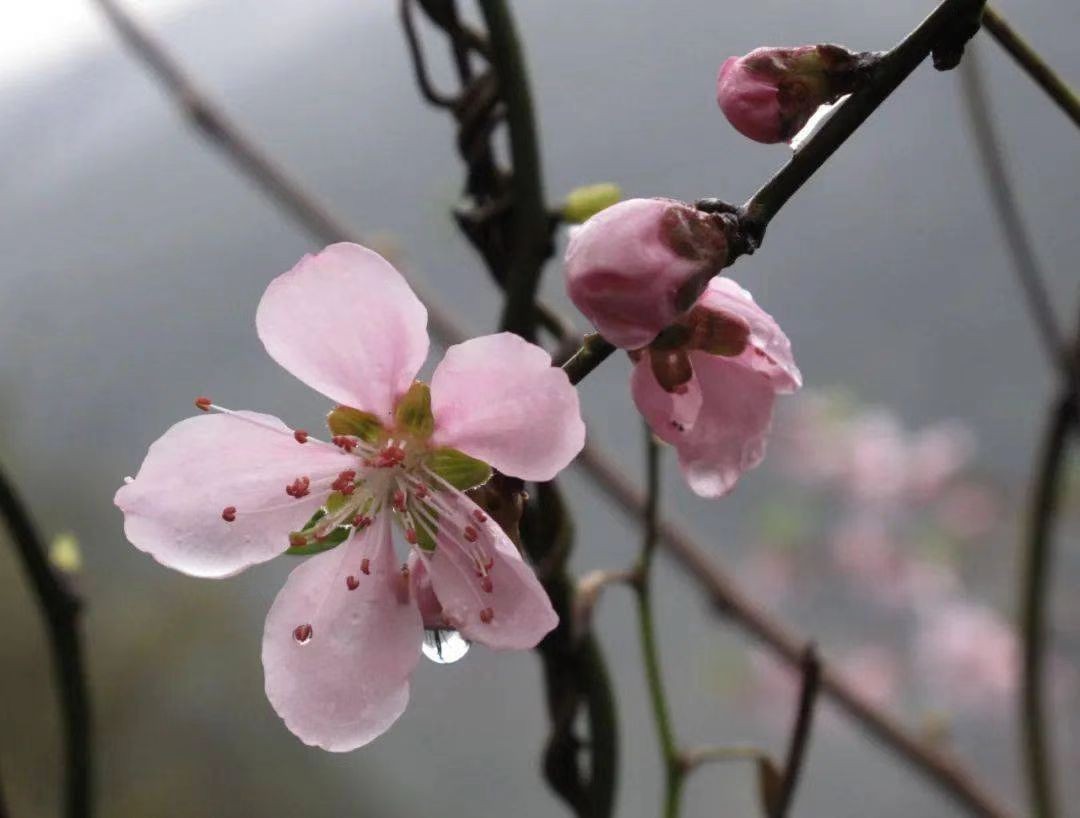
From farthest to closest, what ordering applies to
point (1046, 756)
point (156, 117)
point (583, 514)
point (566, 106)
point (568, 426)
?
1. point (156, 117)
2. point (583, 514)
3. point (566, 106)
4. point (1046, 756)
5. point (568, 426)

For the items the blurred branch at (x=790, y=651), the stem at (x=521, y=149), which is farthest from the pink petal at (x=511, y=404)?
the blurred branch at (x=790, y=651)

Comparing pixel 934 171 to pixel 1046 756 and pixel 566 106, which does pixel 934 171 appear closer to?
pixel 566 106

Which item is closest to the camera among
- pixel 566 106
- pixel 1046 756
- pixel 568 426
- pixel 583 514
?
pixel 568 426

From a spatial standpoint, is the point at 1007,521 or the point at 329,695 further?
the point at 1007,521

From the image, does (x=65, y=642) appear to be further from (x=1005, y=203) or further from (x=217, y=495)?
(x=1005, y=203)

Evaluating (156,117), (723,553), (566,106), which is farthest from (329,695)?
(156,117)

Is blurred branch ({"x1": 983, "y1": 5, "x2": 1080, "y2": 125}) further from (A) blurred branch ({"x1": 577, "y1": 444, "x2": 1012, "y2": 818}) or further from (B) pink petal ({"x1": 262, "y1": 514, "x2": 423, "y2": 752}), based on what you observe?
(A) blurred branch ({"x1": 577, "y1": 444, "x2": 1012, "y2": 818})

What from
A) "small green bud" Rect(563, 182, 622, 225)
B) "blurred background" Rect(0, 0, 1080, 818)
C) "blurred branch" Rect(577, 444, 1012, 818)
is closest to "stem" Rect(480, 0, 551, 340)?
"small green bud" Rect(563, 182, 622, 225)
